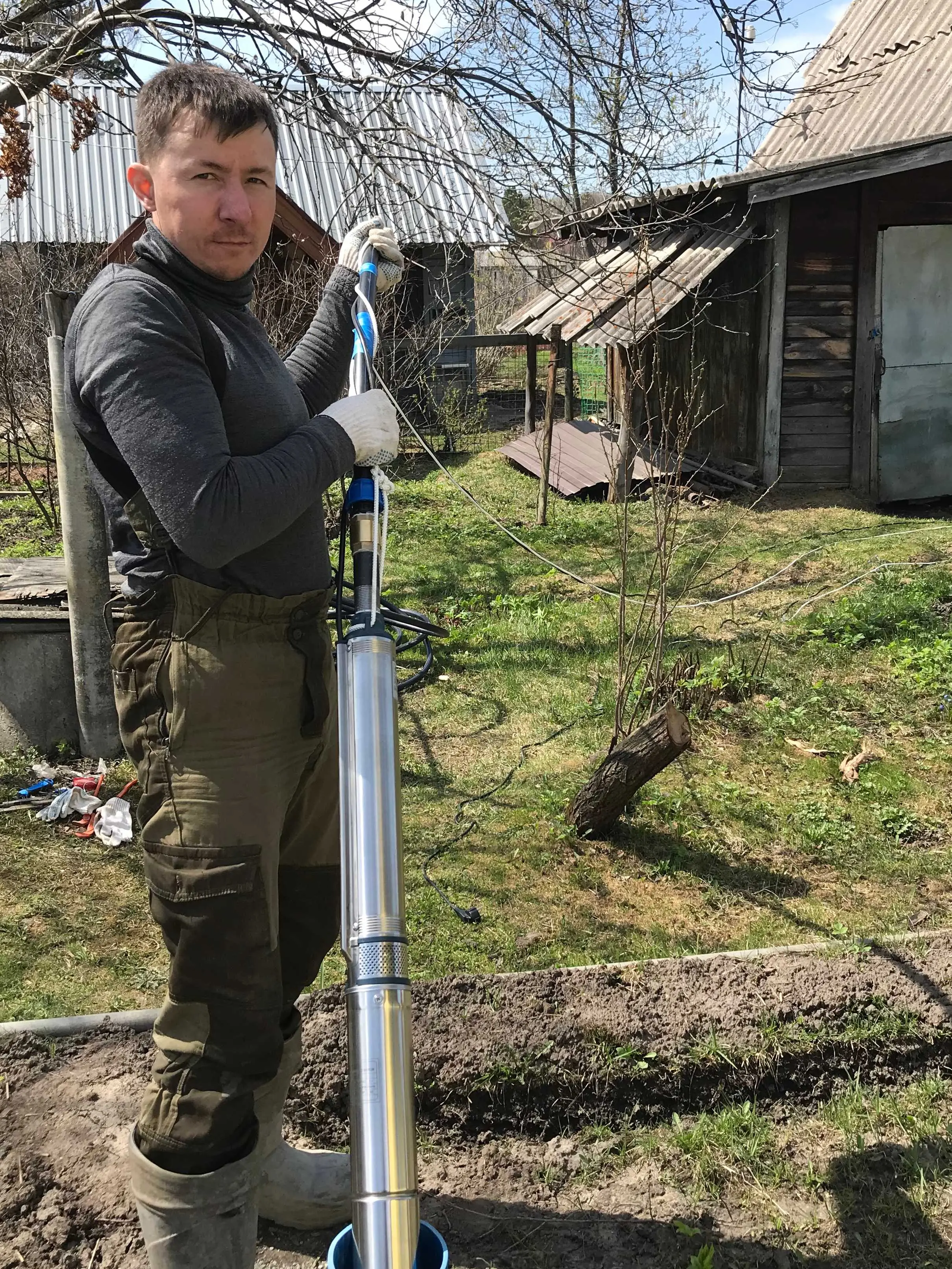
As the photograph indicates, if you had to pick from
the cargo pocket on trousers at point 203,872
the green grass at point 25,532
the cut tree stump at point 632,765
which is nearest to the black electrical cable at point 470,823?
the cut tree stump at point 632,765

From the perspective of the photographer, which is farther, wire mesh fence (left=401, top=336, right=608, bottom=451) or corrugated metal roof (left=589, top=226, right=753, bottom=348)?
wire mesh fence (left=401, top=336, right=608, bottom=451)

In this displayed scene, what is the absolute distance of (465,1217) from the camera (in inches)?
96.2

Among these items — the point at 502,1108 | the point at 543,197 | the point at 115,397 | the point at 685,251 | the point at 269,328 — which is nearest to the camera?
the point at 115,397

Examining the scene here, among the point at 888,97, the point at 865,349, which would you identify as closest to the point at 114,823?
the point at 865,349

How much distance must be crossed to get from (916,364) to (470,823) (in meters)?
8.17

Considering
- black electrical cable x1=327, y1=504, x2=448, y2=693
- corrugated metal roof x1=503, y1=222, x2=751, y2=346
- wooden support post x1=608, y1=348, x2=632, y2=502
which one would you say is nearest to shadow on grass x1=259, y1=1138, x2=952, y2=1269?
black electrical cable x1=327, y1=504, x2=448, y2=693

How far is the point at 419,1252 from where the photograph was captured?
5.26ft

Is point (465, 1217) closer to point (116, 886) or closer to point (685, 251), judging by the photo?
point (116, 886)

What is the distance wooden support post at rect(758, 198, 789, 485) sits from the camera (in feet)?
33.1

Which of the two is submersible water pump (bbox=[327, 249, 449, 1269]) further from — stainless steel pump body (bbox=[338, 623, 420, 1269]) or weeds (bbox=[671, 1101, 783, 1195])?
weeds (bbox=[671, 1101, 783, 1195])

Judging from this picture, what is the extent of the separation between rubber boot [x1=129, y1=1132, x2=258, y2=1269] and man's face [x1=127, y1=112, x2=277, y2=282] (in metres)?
1.52

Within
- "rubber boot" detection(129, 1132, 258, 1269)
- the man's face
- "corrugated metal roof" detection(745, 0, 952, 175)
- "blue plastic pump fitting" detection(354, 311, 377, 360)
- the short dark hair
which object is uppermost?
"corrugated metal roof" detection(745, 0, 952, 175)

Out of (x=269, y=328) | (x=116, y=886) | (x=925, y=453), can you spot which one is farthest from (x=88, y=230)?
(x=116, y=886)

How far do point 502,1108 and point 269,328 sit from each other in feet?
24.2
